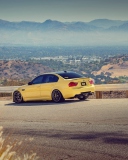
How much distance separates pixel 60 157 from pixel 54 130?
330cm

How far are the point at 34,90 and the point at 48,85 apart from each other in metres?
0.98

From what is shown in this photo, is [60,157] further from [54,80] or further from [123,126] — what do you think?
[54,80]

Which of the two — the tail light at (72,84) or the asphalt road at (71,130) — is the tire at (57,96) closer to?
the tail light at (72,84)

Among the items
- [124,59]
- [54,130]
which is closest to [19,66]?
[124,59]

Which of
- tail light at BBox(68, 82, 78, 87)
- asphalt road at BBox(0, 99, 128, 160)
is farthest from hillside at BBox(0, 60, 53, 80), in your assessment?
asphalt road at BBox(0, 99, 128, 160)

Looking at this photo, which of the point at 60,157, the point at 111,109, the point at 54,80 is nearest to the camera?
the point at 60,157

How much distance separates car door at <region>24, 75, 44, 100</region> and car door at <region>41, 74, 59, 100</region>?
0.90 ft

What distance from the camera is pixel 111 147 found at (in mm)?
10539

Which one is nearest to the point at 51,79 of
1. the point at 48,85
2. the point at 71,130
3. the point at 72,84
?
the point at 48,85

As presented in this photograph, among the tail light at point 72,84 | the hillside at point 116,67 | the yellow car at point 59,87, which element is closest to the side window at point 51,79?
the yellow car at point 59,87

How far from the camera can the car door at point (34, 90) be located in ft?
73.5

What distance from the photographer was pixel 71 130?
13.0 metres

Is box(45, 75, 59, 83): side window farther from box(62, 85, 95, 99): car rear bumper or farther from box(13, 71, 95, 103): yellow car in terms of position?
box(62, 85, 95, 99): car rear bumper

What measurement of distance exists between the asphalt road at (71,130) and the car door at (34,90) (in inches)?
110
